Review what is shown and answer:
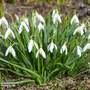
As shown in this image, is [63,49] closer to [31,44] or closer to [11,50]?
[31,44]

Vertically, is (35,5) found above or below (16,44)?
below

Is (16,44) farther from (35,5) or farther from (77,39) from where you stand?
(35,5)

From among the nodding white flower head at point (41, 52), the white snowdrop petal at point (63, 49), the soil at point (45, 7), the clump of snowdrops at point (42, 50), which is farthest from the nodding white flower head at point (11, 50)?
the soil at point (45, 7)

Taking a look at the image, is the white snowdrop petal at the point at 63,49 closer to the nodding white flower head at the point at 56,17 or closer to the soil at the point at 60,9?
the soil at the point at 60,9

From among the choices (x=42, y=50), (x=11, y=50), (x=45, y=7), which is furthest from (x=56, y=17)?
(x=45, y=7)

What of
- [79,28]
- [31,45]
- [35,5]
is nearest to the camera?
[31,45]

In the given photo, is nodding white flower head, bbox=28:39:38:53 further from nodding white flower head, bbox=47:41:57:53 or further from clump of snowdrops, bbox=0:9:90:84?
nodding white flower head, bbox=47:41:57:53

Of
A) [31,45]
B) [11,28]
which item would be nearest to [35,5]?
[11,28]

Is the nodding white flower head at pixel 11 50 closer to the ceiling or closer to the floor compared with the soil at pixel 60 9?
closer to the ceiling
